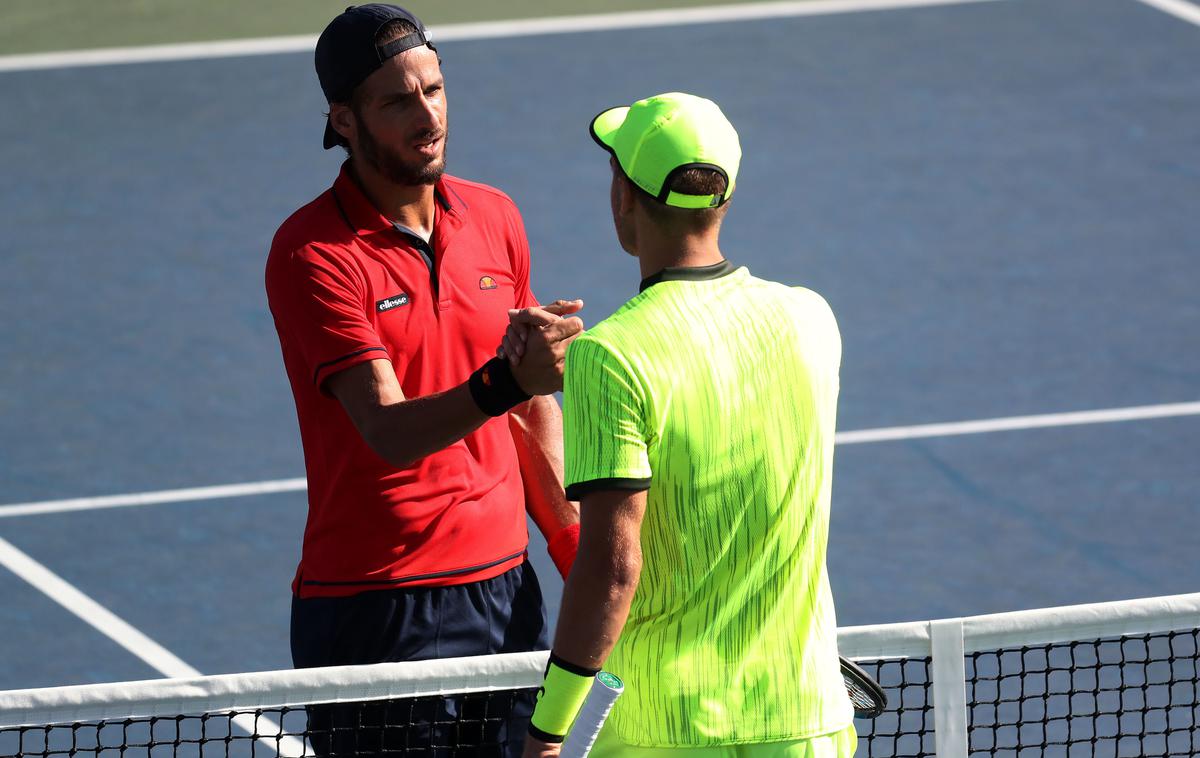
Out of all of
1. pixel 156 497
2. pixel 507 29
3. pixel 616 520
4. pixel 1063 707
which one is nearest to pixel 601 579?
pixel 616 520

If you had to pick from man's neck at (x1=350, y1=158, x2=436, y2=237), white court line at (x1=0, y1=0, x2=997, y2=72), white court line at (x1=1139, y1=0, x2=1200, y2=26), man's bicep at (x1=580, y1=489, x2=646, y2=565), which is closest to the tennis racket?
man's bicep at (x1=580, y1=489, x2=646, y2=565)

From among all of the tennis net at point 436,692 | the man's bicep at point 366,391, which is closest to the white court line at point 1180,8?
the tennis net at point 436,692

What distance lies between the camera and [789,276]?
35.8ft

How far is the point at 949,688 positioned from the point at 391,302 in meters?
1.57

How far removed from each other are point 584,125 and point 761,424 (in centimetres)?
970

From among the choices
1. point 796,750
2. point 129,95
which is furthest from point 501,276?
point 129,95

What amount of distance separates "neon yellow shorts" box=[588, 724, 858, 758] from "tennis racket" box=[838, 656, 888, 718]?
1.17 ft

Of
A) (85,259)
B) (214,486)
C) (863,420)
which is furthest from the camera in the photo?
(85,259)

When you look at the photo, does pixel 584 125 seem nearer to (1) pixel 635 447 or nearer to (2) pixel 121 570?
(2) pixel 121 570

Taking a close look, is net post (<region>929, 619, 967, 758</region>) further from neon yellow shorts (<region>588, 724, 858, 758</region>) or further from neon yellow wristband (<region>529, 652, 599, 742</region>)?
neon yellow wristband (<region>529, 652, 599, 742</region>)

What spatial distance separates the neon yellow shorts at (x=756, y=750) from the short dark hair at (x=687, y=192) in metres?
0.95

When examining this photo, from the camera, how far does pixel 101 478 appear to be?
9.00 metres

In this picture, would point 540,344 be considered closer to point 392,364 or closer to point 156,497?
point 392,364

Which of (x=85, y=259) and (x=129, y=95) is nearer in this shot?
(x=85, y=259)
